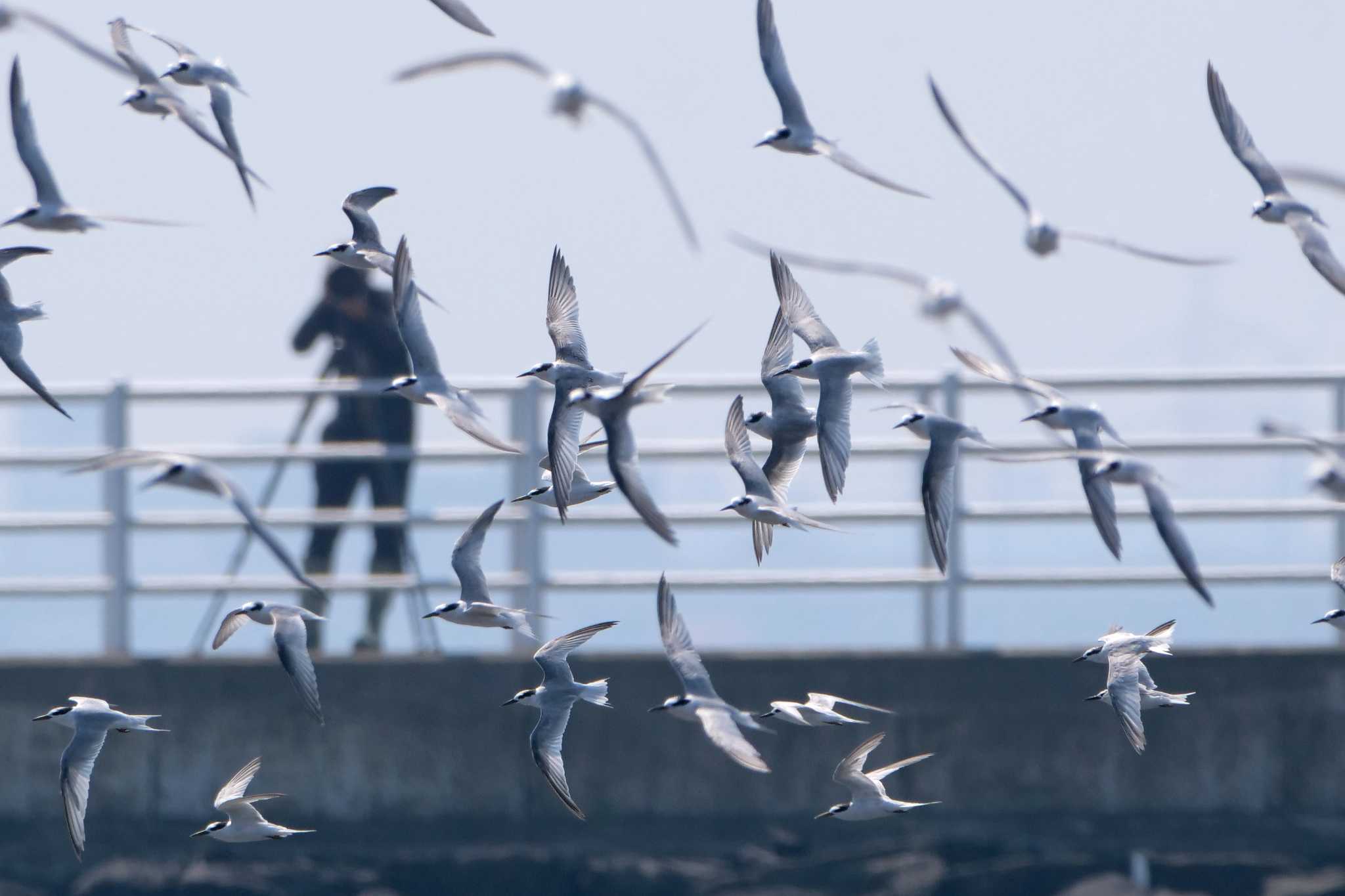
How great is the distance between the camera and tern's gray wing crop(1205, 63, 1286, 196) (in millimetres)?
9148

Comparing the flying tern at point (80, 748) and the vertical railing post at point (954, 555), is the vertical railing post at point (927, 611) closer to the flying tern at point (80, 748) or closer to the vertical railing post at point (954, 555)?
the vertical railing post at point (954, 555)

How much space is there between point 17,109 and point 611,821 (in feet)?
14.8

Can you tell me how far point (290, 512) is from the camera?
12.0 meters

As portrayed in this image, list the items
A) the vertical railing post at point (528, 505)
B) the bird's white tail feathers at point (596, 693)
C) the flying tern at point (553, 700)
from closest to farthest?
1. the bird's white tail feathers at point (596, 693)
2. the flying tern at point (553, 700)
3. the vertical railing post at point (528, 505)

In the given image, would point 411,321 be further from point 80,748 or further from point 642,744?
point 642,744

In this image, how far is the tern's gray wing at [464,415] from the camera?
7746mm

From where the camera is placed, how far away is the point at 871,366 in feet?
27.7

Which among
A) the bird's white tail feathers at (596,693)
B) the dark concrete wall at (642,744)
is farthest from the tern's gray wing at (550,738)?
the dark concrete wall at (642,744)

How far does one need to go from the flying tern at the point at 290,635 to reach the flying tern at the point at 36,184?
65.8 inches

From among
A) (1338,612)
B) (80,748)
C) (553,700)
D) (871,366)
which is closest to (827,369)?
(871,366)

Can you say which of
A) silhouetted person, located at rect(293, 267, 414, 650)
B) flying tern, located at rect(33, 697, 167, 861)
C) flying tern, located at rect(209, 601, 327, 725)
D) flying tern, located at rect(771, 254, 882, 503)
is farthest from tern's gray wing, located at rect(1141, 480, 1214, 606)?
silhouetted person, located at rect(293, 267, 414, 650)

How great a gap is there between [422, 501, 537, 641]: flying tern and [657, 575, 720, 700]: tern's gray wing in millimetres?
619

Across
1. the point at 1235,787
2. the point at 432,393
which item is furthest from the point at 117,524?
the point at 1235,787

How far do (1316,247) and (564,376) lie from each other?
10.3ft
